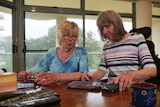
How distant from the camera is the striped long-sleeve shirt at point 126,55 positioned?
147 centimetres

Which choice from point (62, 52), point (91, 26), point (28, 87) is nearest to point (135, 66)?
point (62, 52)

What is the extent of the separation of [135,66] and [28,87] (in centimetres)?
80

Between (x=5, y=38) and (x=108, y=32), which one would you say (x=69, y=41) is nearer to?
(x=108, y=32)

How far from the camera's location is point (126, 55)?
153 cm

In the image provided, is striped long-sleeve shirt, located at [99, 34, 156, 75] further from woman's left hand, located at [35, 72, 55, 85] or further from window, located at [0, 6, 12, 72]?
window, located at [0, 6, 12, 72]

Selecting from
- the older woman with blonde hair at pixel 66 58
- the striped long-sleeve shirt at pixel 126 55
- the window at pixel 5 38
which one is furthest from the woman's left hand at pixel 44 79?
the window at pixel 5 38

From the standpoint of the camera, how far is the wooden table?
81cm

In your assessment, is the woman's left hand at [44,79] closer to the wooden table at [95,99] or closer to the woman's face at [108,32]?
the wooden table at [95,99]

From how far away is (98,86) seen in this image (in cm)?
113

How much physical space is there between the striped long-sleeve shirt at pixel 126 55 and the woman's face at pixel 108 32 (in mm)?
71

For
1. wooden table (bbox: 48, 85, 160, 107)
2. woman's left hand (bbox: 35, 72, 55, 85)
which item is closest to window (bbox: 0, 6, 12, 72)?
woman's left hand (bbox: 35, 72, 55, 85)

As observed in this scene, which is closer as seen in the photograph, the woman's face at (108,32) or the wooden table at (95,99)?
the wooden table at (95,99)

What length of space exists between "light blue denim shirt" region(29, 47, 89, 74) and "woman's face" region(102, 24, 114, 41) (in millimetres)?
312

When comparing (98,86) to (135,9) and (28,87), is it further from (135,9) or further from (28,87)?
(135,9)
